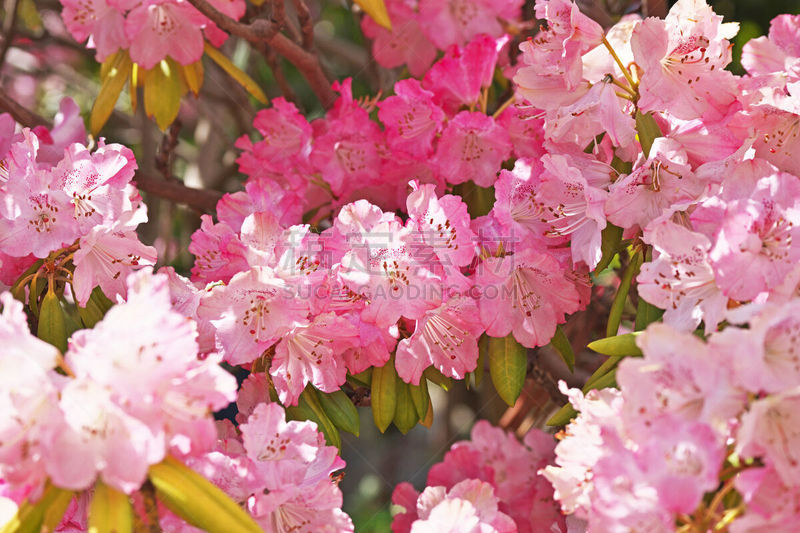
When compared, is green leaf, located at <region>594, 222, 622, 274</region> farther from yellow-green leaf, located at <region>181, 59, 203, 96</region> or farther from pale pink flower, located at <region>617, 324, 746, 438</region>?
yellow-green leaf, located at <region>181, 59, 203, 96</region>

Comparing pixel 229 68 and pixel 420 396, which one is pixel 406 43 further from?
pixel 420 396

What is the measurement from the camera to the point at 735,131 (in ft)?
3.12

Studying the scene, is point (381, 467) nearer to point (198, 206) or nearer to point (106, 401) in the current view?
point (198, 206)

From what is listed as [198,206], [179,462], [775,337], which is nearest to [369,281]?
[179,462]

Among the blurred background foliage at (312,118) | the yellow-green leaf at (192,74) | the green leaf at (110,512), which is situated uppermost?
the yellow-green leaf at (192,74)

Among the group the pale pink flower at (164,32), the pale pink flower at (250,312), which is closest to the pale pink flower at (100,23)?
the pale pink flower at (164,32)

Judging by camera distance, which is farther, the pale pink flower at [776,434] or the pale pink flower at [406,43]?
the pale pink flower at [406,43]

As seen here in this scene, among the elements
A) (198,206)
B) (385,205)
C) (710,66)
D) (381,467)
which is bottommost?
(381,467)

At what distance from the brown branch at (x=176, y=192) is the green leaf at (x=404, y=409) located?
0.54 meters

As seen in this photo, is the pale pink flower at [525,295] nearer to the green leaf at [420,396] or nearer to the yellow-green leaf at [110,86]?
the green leaf at [420,396]

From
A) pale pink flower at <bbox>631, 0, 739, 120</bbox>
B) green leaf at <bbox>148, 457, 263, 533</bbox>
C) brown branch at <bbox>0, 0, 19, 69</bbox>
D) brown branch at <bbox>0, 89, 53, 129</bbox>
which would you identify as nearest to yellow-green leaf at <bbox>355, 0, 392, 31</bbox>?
pale pink flower at <bbox>631, 0, 739, 120</bbox>

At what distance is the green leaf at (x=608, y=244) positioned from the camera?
974 mm

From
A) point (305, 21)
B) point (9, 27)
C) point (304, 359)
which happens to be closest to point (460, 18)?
point (305, 21)

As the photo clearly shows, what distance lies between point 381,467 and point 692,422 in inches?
84.3
